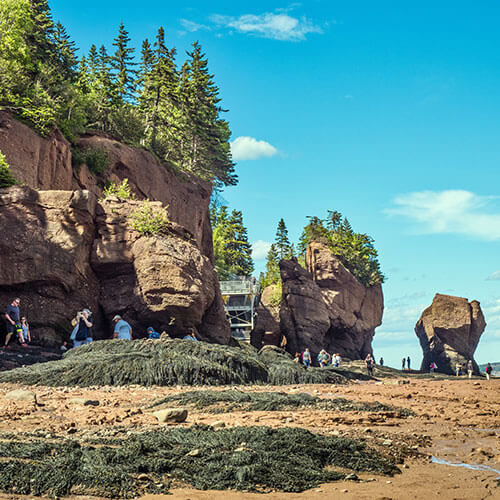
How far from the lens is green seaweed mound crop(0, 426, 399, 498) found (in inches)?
175

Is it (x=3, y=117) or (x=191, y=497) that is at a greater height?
(x=3, y=117)

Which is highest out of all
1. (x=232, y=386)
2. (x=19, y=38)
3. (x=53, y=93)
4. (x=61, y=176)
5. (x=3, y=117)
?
(x=19, y=38)

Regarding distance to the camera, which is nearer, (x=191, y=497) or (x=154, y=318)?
(x=191, y=497)

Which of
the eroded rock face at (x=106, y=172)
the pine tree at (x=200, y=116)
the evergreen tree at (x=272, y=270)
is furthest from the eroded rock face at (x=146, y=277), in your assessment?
the evergreen tree at (x=272, y=270)

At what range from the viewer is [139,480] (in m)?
4.70

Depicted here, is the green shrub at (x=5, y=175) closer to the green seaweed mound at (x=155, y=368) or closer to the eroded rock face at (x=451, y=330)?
the green seaweed mound at (x=155, y=368)

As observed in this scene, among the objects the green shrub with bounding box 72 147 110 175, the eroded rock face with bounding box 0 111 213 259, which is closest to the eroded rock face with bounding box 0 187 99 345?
the eroded rock face with bounding box 0 111 213 259

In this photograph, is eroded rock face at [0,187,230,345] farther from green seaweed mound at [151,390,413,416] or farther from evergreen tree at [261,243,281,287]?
evergreen tree at [261,243,281,287]

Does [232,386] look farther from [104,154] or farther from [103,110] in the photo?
[103,110]

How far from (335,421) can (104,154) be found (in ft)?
80.3

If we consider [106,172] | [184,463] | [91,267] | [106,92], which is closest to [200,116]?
[106,92]

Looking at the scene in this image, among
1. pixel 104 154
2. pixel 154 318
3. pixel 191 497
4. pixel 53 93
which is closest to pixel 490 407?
pixel 191 497

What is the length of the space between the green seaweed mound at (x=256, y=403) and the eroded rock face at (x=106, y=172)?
16594 mm

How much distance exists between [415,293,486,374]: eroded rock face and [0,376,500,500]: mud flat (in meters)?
48.8
